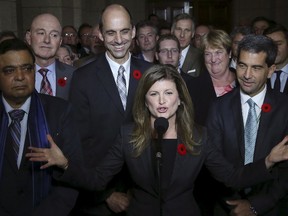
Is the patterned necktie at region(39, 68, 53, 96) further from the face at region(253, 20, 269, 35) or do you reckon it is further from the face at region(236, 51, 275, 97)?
the face at region(253, 20, 269, 35)

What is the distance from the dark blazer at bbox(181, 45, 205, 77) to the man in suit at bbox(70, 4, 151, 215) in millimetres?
1615

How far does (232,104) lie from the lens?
2834 mm

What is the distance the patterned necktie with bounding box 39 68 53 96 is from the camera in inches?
139

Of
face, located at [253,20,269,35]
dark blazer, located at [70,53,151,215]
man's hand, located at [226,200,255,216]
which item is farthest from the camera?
face, located at [253,20,269,35]

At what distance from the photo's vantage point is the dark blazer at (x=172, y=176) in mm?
2432

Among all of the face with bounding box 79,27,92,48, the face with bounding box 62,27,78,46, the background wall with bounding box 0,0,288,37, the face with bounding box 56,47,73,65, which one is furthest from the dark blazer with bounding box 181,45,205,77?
the background wall with bounding box 0,0,288,37

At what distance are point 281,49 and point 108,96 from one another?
2.18 m

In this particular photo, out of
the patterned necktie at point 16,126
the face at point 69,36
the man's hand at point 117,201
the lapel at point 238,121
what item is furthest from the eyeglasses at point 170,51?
the face at point 69,36

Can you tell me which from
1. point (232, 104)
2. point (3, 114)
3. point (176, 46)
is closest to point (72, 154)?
point (3, 114)

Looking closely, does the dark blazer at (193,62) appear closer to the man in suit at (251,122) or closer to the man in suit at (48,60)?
the man in suit at (48,60)

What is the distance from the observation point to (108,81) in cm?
306

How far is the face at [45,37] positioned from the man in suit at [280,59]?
203cm

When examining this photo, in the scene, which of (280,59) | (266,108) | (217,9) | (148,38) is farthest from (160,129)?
(217,9)

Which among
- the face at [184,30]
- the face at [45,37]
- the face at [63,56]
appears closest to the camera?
the face at [45,37]
